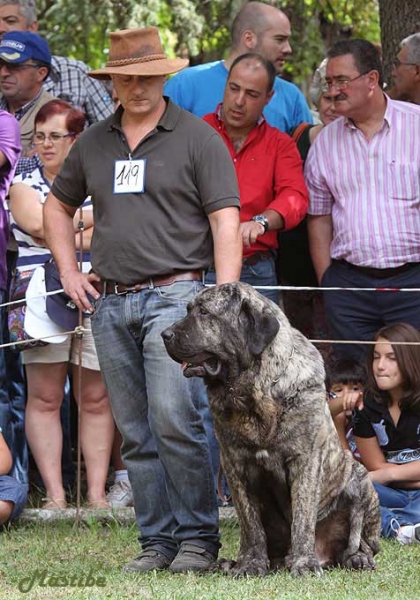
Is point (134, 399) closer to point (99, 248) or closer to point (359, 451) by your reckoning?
point (99, 248)

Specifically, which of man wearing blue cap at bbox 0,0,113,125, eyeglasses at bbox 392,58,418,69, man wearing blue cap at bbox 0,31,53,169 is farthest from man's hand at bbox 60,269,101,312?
eyeglasses at bbox 392,58,418,69

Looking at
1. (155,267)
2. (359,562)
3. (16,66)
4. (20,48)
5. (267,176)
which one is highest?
(20,48)

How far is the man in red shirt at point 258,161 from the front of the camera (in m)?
7.46

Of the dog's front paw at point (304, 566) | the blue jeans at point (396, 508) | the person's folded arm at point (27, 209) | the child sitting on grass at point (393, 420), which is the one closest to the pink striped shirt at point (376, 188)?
the child sitting on grass at point (393, 420)

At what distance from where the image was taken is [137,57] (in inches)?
231

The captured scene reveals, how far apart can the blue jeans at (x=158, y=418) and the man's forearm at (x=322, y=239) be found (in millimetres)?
2107

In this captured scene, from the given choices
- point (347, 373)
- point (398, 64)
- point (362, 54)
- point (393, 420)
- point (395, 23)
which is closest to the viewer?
point (393, 420)

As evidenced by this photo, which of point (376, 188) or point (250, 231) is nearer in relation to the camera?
point (250, 231)

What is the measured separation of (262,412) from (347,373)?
208 centimetres

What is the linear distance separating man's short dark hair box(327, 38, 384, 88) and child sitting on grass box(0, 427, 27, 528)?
3126mm

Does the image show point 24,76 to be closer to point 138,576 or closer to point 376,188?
point 376,188

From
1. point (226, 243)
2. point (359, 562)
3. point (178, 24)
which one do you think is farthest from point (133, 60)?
point (178, 24)

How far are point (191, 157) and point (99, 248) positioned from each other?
0.61m

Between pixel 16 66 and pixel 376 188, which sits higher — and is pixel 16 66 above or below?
above
